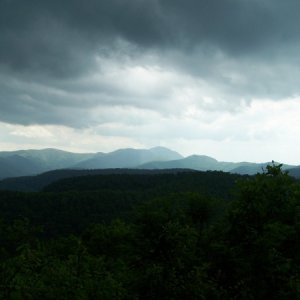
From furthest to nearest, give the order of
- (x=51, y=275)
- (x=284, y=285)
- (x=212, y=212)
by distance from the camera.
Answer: (x=212, y=212) < (x=284, y=285) < (x=51, y=275)

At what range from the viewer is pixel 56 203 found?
184750mm

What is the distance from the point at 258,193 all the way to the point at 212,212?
39.9ft

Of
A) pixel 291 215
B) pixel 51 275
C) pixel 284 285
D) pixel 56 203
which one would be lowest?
pixel 56 203

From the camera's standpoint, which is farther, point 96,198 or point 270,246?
point 96,198

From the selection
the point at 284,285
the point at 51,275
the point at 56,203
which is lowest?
the point at 56,203

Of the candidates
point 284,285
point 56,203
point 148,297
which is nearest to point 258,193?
point 284,285

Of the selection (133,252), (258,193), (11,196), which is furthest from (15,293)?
(11,196)

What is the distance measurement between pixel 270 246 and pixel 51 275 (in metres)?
15.6

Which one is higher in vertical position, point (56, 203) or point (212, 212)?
point (212, 212)

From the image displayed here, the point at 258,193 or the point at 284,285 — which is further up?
the point at 258,193

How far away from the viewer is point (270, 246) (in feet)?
86.3

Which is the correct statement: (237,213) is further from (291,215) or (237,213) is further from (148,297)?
(148,297)

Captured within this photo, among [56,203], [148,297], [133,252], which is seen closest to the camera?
[148,297]

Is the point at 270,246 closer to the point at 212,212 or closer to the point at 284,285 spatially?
the point at 284,285
